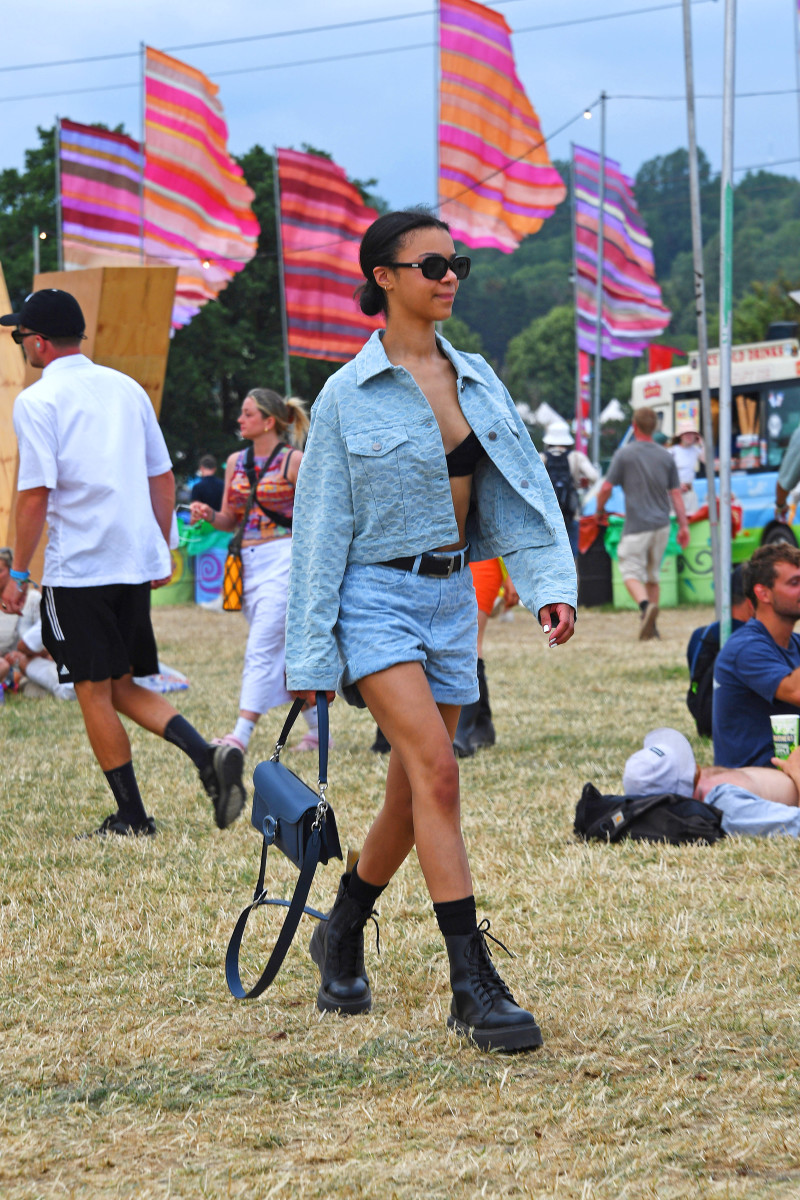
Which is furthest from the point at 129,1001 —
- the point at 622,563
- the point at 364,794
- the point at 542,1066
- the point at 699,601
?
the point at 699,601

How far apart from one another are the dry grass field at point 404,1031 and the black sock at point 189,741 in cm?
35

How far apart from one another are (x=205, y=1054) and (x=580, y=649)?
10254 millimetres

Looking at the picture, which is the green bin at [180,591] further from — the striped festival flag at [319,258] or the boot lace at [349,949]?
the boot lace at [349,949]

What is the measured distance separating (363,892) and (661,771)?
242 centimetres

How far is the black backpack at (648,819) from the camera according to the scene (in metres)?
5.36

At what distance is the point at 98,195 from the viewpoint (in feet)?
58.4

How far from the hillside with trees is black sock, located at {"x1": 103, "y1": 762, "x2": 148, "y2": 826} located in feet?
97.6

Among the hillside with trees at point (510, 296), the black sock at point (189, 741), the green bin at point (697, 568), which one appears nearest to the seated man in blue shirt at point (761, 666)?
the black sock at point (189, 741)

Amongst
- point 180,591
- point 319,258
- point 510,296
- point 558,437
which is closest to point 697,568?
point 558,437

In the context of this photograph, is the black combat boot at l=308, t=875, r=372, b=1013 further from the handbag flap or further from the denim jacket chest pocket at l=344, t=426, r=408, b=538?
the denim jacket chest pocket at l=344, t=426, r=408, b=538

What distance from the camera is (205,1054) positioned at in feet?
10.6

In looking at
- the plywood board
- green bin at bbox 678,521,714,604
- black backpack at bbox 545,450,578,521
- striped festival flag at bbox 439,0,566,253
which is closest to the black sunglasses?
the plywood board

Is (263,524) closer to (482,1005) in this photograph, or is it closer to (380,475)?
(380,475)

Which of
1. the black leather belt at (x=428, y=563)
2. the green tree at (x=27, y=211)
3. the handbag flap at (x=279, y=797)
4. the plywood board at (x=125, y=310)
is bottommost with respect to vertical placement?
the handbag flap at (x=279, y=797)
